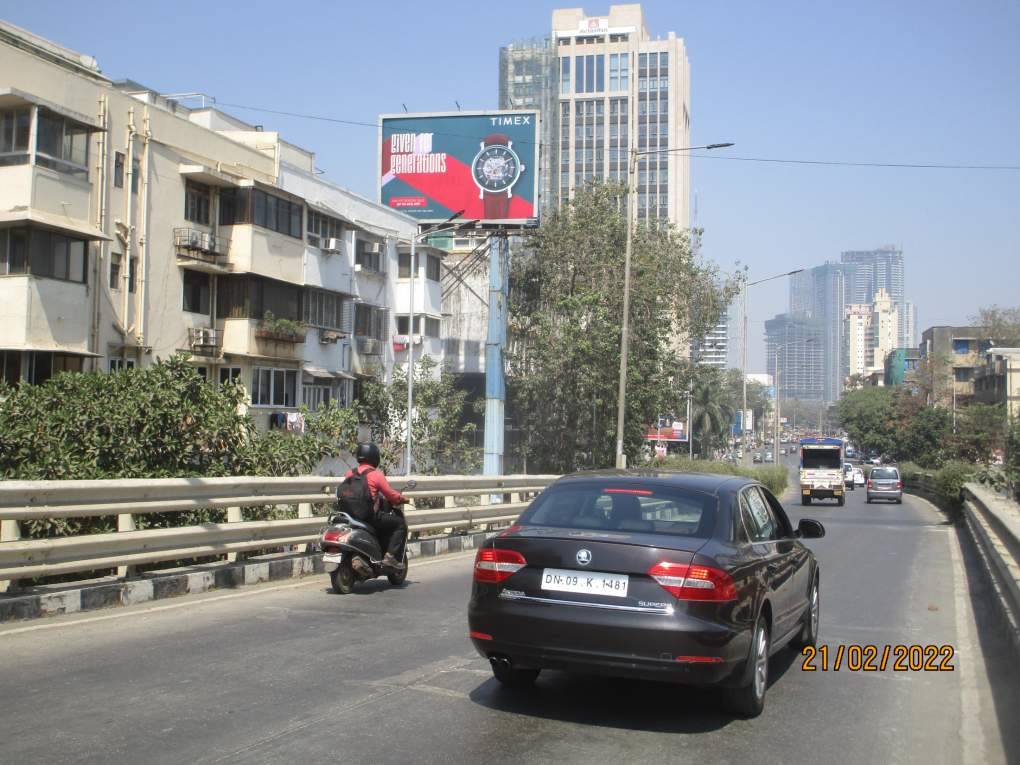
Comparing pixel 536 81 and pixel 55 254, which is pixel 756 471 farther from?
pixel 536 81

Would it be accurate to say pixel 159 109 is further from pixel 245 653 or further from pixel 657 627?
pixel 657 627

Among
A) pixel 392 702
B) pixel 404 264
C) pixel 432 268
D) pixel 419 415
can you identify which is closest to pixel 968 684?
pixel 392 702

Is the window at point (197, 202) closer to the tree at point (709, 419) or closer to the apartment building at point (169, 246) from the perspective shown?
the apartment building at point (169, 246)

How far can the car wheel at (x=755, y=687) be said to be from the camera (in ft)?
20.0

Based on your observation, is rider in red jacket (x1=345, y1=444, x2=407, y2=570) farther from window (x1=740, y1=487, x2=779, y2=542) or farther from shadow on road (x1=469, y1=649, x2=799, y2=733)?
window (x1=740, y1=487, x2=779, y2=542)

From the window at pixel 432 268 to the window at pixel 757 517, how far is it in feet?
128

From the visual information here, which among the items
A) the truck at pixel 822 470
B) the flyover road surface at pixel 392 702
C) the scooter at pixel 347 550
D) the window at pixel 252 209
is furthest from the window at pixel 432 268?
the flyover road surface at pixel 392 702

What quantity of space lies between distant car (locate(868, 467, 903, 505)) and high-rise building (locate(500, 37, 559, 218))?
294ft

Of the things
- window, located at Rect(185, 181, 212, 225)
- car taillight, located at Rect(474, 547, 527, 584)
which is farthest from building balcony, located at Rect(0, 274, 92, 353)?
car taillight, located at Rect(474, 547, 527, 584)

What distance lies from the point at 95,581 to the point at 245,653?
2960mm

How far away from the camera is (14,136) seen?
24.5 metres

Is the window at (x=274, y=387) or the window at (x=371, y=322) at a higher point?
the window at (x=371, y=322)

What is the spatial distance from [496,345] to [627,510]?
38034 mm

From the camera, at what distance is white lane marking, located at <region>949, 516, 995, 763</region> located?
5.99 metres
